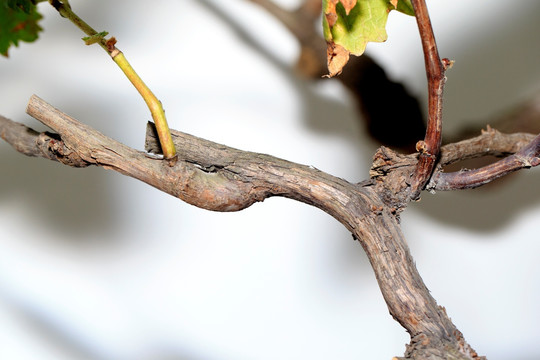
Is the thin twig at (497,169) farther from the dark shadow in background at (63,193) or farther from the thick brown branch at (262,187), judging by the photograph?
the dark shadow in background at (63,193)

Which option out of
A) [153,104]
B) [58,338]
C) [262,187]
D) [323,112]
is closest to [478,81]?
[323,112]

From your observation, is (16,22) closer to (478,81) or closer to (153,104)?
(153,104)

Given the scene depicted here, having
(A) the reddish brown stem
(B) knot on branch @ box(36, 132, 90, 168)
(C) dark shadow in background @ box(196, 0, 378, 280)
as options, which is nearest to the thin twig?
(A) the reddish brown stem

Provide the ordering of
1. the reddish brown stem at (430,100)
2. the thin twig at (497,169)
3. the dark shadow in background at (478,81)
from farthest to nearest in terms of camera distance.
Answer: the dark shadow in background at (478,81) < the thin twig at (497,169) < the reddish brown stem at (430,100)

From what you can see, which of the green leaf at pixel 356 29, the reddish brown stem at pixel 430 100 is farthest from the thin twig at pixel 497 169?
the green leaf at pixel 356 29

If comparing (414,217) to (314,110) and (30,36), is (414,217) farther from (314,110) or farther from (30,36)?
(30,36)

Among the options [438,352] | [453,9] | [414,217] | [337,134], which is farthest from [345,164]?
[438,352]

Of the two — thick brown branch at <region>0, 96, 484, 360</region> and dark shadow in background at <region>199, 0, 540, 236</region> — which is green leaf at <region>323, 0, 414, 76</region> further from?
dark shadow in background at <region>199, 0, 540, 236</region>
